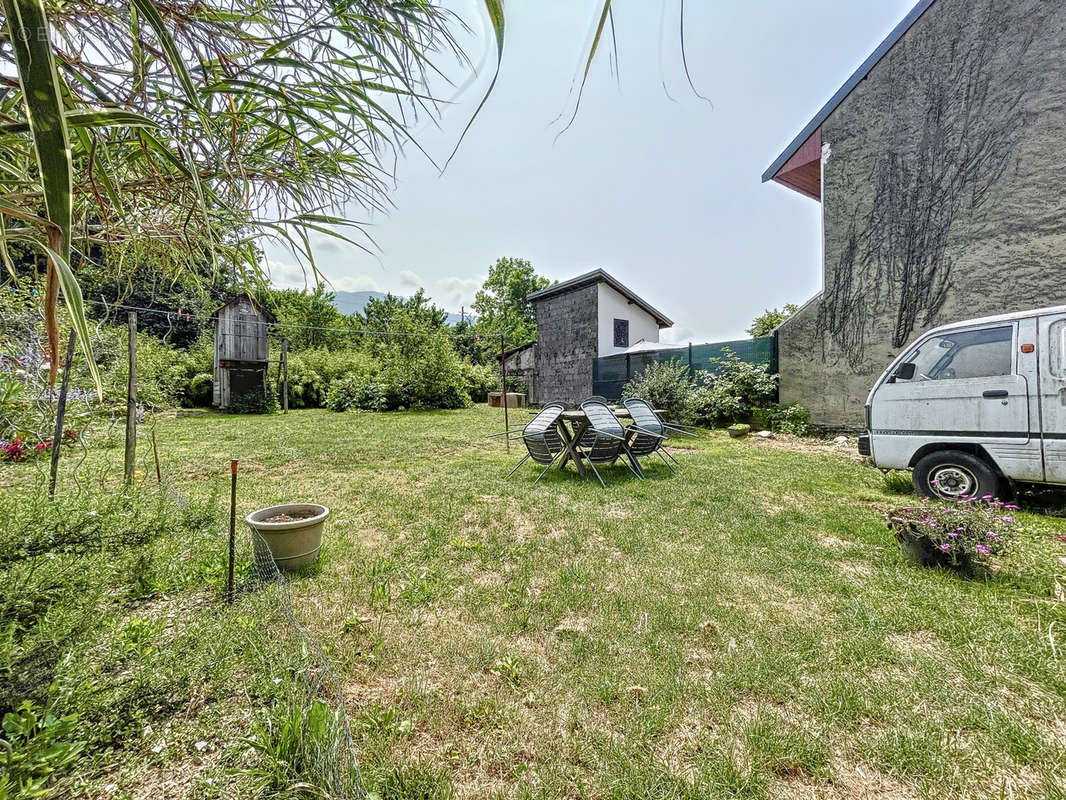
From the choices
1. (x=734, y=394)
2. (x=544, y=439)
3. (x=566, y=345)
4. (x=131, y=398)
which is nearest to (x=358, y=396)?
(x=566, y=345)

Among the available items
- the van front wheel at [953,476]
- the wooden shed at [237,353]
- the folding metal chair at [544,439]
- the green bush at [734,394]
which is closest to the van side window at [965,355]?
the van front wheel at [953,476]

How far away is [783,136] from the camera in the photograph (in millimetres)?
8719

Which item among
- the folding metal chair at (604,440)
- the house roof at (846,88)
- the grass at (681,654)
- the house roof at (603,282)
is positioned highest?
the house roof at (846,88)

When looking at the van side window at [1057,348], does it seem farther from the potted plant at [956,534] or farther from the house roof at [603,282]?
the house roof at [603,282]

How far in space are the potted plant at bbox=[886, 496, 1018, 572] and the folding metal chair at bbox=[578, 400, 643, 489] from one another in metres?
2.63

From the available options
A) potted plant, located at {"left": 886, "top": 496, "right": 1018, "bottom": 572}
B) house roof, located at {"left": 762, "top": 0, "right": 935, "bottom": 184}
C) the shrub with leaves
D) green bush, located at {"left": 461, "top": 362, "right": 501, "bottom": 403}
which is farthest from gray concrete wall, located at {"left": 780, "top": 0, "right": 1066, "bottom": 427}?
green bush, located at {"left": 461, "top": 362, "right": 501, "bottom": 403}

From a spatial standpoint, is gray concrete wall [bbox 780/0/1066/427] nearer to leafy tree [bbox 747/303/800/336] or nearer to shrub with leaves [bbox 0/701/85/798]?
shrub with leaves [bbox 0/701/85/798]

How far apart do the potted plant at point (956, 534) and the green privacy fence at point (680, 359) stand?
662 centimetres

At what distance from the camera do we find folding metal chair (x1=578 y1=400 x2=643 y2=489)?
4926mm

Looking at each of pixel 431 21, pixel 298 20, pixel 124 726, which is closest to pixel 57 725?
pixel 124 726

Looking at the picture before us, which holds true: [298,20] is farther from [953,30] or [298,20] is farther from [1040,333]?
[953,30]

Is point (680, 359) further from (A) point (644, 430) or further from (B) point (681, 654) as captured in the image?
(B) point (681, 654)

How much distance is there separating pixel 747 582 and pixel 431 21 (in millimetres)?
2984

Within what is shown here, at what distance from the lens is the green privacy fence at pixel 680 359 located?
877 centimetres
